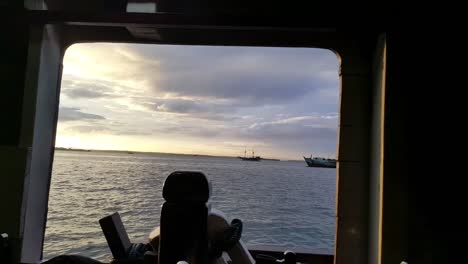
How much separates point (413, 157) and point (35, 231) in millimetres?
2850

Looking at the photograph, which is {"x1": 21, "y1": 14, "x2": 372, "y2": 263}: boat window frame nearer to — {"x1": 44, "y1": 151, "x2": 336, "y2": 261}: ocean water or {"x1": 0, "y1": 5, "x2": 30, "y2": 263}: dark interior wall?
{"x1": 0, "y1": 5, "x2": 30, "y2": 263}: dark interior wall

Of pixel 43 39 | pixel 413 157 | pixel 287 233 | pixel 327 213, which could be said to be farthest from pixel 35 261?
pixel 327 213

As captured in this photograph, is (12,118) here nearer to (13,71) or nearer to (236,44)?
(13,71)

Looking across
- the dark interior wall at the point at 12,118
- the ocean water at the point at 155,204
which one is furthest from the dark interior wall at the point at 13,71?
the ocean water at the point at 155,204

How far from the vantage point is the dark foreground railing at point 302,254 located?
296 centimetres

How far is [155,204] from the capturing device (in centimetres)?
553

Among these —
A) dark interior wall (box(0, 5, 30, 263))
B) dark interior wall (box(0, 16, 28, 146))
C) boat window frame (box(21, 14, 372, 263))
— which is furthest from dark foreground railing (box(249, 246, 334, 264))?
dark interior wall (box(0, 16, 28, 146))

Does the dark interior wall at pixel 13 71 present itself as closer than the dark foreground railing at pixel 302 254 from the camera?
Yes

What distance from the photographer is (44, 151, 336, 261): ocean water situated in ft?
18.2

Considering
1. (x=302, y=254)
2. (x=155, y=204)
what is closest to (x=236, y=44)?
(x=302, y=254)

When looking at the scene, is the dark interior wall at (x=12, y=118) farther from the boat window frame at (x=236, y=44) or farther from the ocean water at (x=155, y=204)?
the ocean water at (x=155, y=204)

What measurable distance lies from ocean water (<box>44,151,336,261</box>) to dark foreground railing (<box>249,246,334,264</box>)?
152cm

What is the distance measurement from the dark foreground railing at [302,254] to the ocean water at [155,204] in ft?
4.99

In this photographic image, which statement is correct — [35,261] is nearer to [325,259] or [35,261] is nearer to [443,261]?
[325,259]
